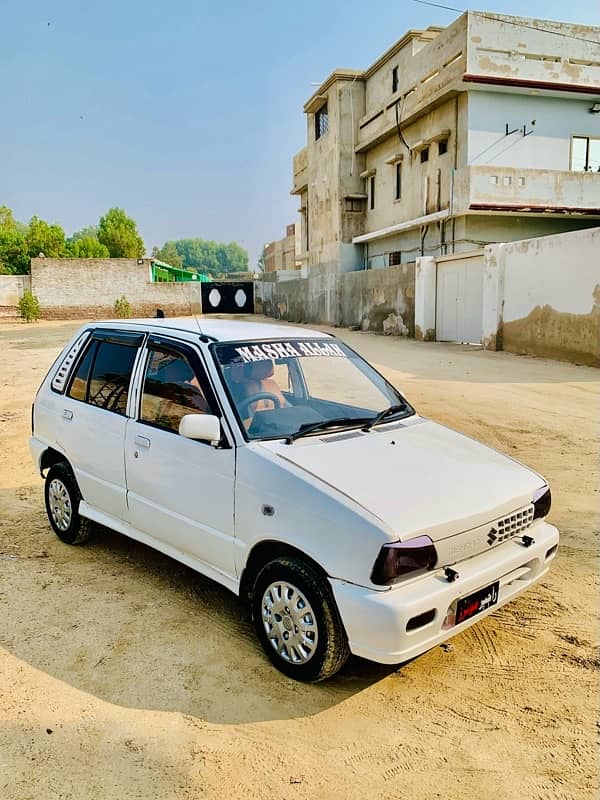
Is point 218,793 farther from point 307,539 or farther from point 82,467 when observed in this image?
point 82,467

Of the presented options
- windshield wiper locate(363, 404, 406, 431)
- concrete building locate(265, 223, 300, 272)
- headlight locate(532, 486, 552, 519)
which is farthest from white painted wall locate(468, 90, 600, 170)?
concrete building locate(265, 223, 300, 272)

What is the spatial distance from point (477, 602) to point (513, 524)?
1.54 ft

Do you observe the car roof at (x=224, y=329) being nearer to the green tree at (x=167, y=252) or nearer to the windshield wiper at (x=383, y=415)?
the windshield wiper at (x=383, y=415)

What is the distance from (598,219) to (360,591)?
81.0 ft

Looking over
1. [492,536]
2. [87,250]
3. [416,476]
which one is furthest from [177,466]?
[87,250]

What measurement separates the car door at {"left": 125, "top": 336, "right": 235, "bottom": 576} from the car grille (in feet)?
4.31

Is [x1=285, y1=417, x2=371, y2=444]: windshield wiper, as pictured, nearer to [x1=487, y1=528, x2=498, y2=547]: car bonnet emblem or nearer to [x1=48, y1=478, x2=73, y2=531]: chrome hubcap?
[x1=487, y1=528, x2=498, y2=547]: car bonnet emblem

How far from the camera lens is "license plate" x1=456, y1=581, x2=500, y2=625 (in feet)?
9.00

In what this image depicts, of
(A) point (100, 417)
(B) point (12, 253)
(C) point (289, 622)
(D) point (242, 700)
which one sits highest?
(B) point (12, 253)

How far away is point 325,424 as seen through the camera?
11.4 feet

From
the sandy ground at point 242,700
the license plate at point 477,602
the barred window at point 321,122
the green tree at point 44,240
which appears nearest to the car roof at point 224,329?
the sandy ground at point 242,700

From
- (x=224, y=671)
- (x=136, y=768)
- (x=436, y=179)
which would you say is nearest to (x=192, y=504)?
(x=224, y=671)

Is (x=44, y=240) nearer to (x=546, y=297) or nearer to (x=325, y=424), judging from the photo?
(x=546, y=297)

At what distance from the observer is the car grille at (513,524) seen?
9.77 feet
